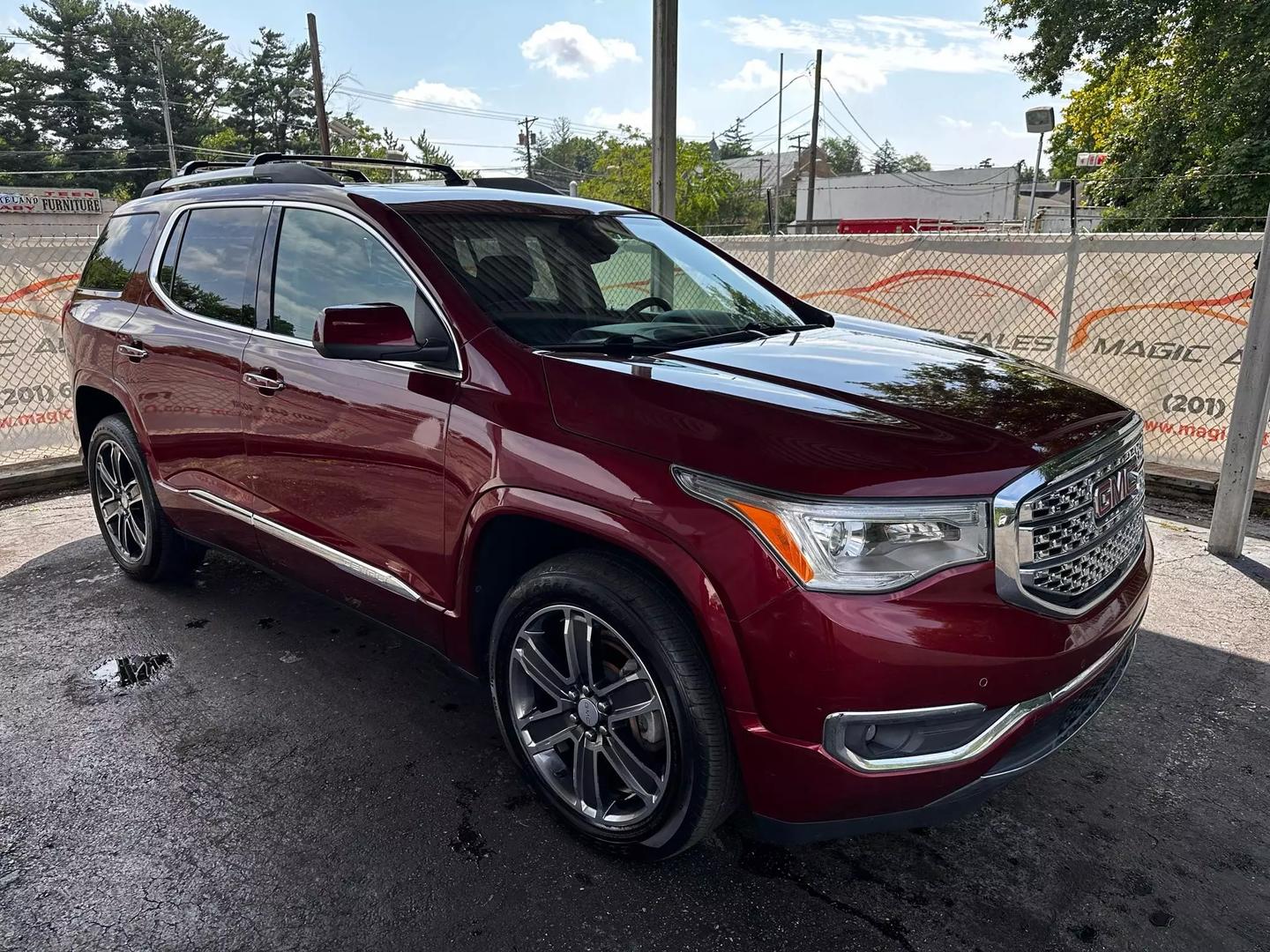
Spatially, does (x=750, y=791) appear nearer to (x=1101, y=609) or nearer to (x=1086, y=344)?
(x=1101, y=609)

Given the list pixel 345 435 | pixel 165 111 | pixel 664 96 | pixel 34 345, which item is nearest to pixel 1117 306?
pixel 664 96

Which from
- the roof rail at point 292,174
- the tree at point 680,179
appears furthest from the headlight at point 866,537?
the tree at point 680,179

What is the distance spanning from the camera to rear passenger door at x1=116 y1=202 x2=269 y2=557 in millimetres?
3395

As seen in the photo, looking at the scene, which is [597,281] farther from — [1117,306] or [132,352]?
[1117,306]

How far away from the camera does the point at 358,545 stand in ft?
9.68

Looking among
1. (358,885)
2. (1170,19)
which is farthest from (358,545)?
(1170,19)

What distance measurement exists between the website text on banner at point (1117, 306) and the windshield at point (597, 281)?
150 inches

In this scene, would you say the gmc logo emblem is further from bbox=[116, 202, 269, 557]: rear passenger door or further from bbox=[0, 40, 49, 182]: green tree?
bbox=[0, 40, 49, 182]: green tree

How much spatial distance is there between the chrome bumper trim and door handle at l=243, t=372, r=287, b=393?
7.24 ft

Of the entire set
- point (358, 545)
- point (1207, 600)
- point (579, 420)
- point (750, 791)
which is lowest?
point (1207, 600)

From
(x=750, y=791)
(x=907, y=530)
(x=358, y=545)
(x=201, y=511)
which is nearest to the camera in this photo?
(x=907, y=530)

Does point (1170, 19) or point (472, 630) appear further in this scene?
point (1170, 19)

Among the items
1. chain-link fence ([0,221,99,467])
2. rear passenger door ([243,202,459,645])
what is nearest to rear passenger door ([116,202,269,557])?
rear passenger door ([243,202,459,645])

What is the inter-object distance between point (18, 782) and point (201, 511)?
123 centimetres
